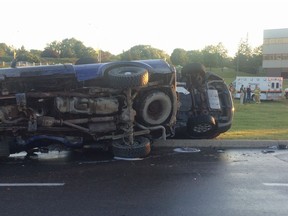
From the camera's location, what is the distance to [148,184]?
5891 mm

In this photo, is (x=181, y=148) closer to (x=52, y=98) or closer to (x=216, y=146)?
(x=216, y=146)

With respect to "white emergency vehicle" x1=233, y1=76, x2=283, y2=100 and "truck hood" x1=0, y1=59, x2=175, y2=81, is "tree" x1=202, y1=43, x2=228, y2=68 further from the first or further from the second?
"truck hood" x1=0, y1=59, x2=175, y2=81

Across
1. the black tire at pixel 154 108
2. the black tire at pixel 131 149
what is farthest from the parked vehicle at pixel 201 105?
the black tire at pixel 131 149

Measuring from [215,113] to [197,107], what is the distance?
462 mm

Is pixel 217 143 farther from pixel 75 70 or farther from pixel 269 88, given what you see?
pixel 269 88

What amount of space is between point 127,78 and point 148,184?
7.34 feet

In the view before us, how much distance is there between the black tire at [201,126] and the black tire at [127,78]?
175 centimetres

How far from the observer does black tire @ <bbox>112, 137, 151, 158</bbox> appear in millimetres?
7715

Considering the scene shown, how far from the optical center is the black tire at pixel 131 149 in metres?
7.71

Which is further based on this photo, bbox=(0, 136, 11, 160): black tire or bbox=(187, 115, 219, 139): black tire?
bbox=(187, 115, 219, 139): black tire

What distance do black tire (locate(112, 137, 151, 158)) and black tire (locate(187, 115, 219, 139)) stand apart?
1344 millimetres

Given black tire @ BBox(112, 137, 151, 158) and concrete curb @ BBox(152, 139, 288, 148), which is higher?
black tire @ BBox(112, 137, 151, 158)

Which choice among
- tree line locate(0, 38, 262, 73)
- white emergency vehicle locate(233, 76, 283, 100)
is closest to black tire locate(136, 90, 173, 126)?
white emergency vehicle locate(233, 76, 283, 100)

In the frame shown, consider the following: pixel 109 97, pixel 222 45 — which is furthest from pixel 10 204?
pixel 222 45
